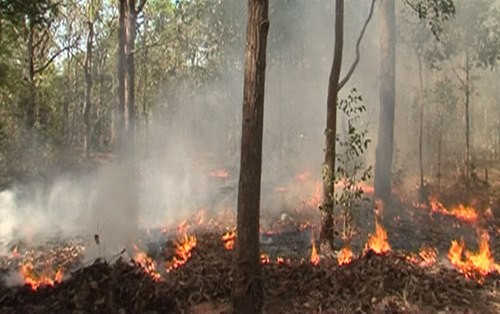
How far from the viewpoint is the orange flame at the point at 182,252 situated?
9.16 metres

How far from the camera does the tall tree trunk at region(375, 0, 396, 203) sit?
16.1 metres

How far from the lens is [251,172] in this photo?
6242 millimetres

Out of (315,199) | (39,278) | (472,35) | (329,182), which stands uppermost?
(472,35)

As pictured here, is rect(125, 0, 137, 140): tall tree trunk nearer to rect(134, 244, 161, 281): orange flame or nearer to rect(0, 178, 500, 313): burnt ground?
rect(134, 244, 161, 281): orange flame

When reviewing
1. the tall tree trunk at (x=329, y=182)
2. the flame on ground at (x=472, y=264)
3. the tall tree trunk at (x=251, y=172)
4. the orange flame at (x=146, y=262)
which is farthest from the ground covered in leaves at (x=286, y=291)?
the tall tree trunk at (x=329, y=182)

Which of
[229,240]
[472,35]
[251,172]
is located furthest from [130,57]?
[472,35]

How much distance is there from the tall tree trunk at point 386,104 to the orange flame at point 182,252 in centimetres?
773

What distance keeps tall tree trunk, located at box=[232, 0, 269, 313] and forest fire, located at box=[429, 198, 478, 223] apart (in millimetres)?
11836

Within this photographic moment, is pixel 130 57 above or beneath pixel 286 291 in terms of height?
above

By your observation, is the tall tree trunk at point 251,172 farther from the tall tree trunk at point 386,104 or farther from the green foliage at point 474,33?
the green foliage at point 474,33

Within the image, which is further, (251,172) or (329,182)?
(329,182)

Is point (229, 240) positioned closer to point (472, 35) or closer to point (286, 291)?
point (286, 291)

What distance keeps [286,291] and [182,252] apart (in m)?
3.40

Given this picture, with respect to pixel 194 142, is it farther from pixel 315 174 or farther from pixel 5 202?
pixel 5 202
